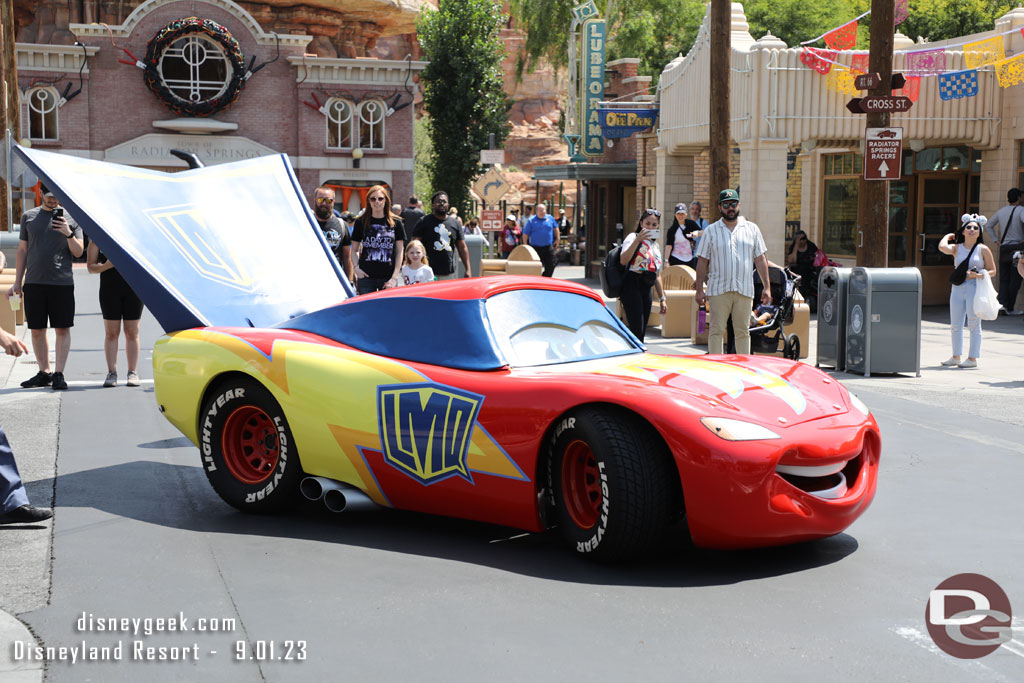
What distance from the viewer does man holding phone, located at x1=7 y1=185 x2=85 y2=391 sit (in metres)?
11.3

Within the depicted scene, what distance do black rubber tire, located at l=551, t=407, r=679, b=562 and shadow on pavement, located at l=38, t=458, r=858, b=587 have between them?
16cm

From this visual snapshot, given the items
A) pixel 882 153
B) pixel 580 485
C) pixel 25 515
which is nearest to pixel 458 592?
pixel 580 485

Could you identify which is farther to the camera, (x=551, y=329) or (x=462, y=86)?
(x=462, y=86)

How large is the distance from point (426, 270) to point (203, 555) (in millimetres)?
6366

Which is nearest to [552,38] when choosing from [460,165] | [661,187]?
[460,165]

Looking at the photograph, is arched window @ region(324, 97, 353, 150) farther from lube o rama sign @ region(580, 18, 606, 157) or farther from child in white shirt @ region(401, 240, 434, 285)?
child in white shirt @ region(401, 240, 434, 285)

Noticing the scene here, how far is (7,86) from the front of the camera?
24.7m

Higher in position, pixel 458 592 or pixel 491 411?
pixel 491 411

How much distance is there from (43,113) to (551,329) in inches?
1613

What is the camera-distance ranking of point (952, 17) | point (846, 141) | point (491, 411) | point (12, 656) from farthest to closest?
point (952, 17), point (846, 141), point (491, 411), point (12, 656)

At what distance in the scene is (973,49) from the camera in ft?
73.8

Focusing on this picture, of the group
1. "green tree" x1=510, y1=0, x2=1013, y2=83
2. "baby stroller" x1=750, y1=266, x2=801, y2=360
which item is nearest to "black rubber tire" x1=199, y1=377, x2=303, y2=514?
"baby stroller" x1=750, y1=266, x2=801, y2=360

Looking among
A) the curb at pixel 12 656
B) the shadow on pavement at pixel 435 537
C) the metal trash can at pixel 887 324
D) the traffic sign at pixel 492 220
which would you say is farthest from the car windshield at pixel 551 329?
the traffic sign at pixel 492 220

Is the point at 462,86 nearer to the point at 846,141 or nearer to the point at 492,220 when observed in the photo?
the point at 492,220
